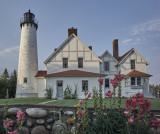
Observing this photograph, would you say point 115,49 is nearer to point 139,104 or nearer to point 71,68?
point 71,68

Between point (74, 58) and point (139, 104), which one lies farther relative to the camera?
point (74, 58)

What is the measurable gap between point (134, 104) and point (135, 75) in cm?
1800

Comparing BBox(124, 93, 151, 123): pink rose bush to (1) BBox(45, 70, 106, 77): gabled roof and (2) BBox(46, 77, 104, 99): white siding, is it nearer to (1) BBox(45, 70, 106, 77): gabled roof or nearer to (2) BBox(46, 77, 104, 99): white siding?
(1) BBox(45, 70, 106, 77): gabled roof

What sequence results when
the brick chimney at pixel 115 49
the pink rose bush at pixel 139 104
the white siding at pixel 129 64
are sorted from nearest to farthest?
→ the pink rose bush at pixel 139 104
the white siding at pixel 129 64
the brick chimney at pixel 115 49

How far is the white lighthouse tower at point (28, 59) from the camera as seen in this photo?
20.2 m

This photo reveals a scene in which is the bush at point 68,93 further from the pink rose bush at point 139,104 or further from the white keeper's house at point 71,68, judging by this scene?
the pink rose bush at point 139,104

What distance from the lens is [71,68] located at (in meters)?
18.4

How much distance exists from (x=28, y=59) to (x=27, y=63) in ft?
2.32

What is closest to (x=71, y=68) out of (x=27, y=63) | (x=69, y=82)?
(x=69, y=82)

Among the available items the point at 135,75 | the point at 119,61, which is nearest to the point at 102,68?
the point at 119,61

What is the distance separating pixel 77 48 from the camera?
61.1 feet

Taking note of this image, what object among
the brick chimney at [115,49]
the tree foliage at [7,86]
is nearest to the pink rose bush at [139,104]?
the brick chimney at [115,49]

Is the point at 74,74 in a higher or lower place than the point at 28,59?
A: lower

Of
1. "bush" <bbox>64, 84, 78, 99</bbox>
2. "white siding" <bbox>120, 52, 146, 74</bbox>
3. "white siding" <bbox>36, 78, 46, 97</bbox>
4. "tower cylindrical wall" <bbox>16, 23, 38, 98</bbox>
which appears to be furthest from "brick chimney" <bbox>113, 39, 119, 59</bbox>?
"tower cylindrical wall" <bbox>16, 23, 38, 98</bbox>
